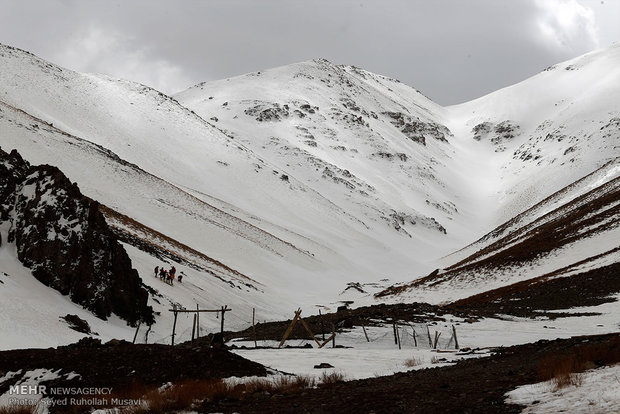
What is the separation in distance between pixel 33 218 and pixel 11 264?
319 centimetres

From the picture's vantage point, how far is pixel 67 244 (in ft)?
91.5

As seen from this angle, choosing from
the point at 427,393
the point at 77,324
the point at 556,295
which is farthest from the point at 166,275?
the point at 427,393

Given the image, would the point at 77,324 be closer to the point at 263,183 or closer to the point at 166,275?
the point at 166,275

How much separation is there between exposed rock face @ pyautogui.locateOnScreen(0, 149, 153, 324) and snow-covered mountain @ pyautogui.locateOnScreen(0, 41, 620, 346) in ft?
3.82

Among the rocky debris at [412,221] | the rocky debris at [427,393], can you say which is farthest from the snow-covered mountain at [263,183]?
the rocky debris at [427,393]

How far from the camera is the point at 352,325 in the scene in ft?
91.9

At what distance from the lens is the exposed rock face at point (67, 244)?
27.0 metres

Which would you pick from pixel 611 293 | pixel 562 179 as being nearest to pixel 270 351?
pixel 611 293

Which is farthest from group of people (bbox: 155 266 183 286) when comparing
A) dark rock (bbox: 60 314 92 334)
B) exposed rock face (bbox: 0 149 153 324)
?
dark rock (bbox: 60 314 92 334)

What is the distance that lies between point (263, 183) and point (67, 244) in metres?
84.3

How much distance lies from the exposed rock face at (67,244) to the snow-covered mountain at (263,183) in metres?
1.16

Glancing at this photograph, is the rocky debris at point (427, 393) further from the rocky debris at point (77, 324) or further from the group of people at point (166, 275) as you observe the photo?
the group of people at point (166, 275)

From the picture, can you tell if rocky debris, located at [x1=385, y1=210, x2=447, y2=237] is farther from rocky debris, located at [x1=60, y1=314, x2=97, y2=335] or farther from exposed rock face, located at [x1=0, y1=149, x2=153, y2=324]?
rocky debris, located at [x1=60, y1=314, x2=97, y2=335]

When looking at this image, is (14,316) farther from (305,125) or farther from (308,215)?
(305,125)
